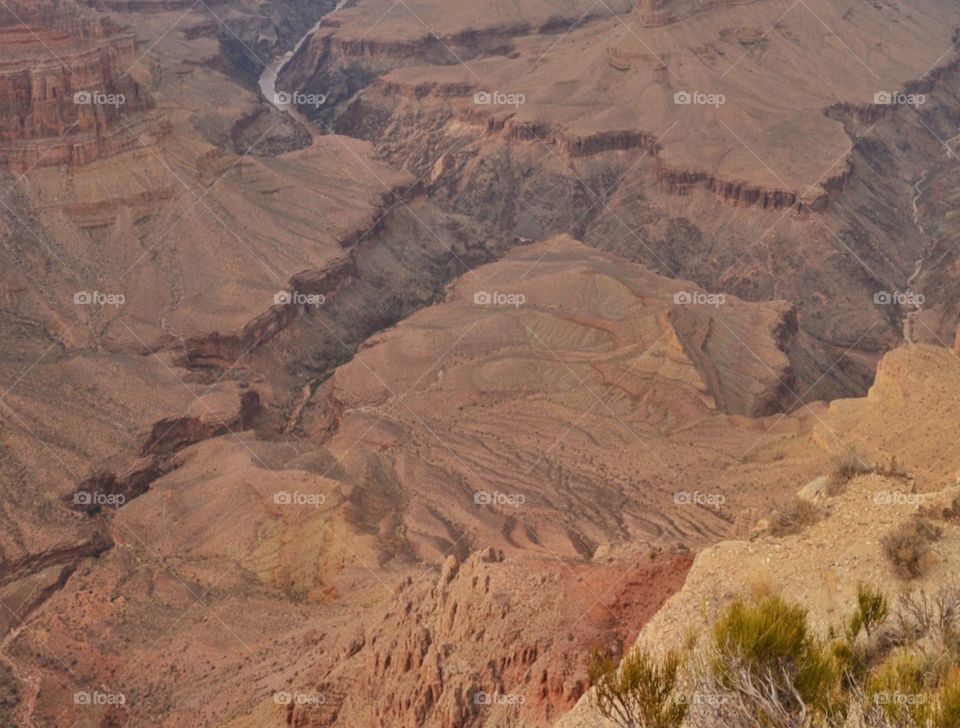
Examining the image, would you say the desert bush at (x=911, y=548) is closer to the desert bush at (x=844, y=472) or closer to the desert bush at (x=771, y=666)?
the desert bush at (x=844, y=472)

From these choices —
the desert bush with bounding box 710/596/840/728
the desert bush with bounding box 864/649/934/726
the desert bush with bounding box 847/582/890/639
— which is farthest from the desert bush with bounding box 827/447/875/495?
the desert bush with bounding box 710/596/840/728

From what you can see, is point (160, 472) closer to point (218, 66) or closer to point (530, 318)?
point (530, 318)

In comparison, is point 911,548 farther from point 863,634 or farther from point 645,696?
point 645,696

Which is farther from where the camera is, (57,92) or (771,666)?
(57,92)

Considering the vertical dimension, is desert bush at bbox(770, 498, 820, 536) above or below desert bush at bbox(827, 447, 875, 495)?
above

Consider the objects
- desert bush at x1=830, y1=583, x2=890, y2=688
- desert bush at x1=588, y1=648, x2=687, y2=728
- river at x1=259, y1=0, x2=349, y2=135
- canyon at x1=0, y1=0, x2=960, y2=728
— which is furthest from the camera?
river at x1=259, y1=0, x2=349, y2=135

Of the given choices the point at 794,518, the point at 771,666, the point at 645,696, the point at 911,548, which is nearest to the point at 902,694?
the point at 771,666

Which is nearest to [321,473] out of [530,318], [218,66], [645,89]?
[530,318]

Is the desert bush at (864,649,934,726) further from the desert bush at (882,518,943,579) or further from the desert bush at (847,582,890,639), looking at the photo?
the desert bush at (882,518,943,579)
